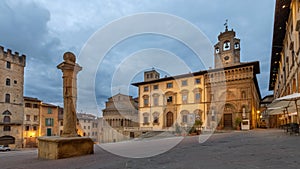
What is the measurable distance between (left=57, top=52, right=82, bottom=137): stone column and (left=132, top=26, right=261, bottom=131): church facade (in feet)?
77.5

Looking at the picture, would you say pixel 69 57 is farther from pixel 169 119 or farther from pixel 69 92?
pixel 169 119

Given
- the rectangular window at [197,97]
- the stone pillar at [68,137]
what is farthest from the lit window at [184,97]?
the stone pillar at [68,137]

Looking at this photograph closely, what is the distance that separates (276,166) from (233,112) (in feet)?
85.6

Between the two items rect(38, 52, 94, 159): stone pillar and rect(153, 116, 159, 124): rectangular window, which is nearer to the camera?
rect(38, 52, 94, 159): stone pillar

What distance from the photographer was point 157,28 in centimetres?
1116

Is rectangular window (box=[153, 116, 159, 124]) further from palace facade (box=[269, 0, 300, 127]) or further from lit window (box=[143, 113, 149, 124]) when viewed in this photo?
palace facade (box=[269, 0, 300, 127])

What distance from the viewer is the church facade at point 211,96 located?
27500 millimetres

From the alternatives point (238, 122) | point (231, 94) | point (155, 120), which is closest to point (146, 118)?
point (155, 120)

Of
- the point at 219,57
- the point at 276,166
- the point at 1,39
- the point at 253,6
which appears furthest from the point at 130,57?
the point at 253,6

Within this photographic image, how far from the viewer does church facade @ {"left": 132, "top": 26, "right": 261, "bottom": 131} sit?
27.5m

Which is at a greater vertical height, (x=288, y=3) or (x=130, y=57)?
(x=288, y=3)

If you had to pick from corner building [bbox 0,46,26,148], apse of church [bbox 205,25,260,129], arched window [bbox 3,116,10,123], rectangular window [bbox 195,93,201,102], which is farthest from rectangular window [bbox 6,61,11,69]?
apse of church [bbox 205,25,260,129]

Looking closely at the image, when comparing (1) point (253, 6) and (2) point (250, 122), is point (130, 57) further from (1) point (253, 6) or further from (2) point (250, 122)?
(1) point (253, 6)

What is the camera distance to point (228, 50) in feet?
112
